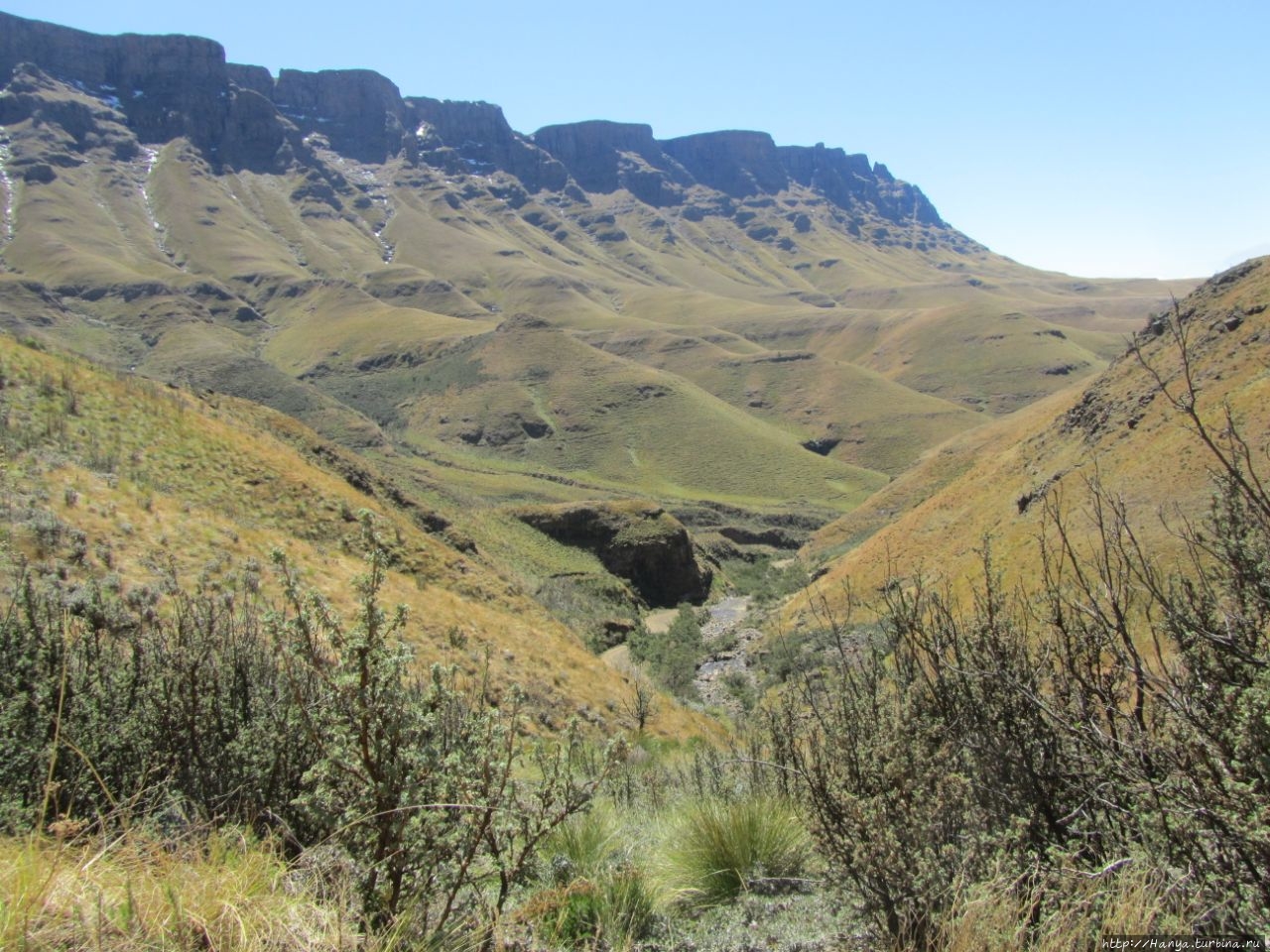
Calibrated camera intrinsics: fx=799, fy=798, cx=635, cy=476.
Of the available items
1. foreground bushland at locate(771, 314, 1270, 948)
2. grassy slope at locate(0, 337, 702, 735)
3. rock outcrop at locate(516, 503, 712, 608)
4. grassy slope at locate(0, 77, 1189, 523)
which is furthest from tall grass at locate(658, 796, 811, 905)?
rock outcrop at locate(516, 503, 712, 608)

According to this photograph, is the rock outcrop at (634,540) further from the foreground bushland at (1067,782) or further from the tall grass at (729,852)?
the foreground bushland at (1067,782)

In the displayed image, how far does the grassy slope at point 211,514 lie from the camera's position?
46.3 ft

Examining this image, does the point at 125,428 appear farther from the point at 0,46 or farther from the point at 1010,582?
the point at 0,46

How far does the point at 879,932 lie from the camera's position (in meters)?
3.51

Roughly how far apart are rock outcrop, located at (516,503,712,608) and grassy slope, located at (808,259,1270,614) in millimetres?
10361

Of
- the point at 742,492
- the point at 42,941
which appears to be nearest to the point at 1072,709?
the point at 42,941

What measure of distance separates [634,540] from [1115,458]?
1115 inches

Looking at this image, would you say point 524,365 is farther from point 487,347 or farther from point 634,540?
point 634,540

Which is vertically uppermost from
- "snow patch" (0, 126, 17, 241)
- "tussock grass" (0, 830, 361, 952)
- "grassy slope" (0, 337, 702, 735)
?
"snow patch" (0, 126, 17, 241)

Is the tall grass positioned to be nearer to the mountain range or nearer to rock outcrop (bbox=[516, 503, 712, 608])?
the mountain range

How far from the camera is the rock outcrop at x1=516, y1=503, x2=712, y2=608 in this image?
50812 millimetres

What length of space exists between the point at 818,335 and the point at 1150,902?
167m

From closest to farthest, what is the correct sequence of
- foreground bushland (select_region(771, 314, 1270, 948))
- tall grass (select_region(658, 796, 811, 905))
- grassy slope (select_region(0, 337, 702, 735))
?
foreground bushland (select_region(771, 314, 1270, 948)) → tall grass (select_region(658, 796, 811, 905)) → grassy slope (select_region(0, 337, 702, 735))

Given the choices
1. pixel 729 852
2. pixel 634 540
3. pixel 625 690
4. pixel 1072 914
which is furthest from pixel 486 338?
pixel 1072 914
